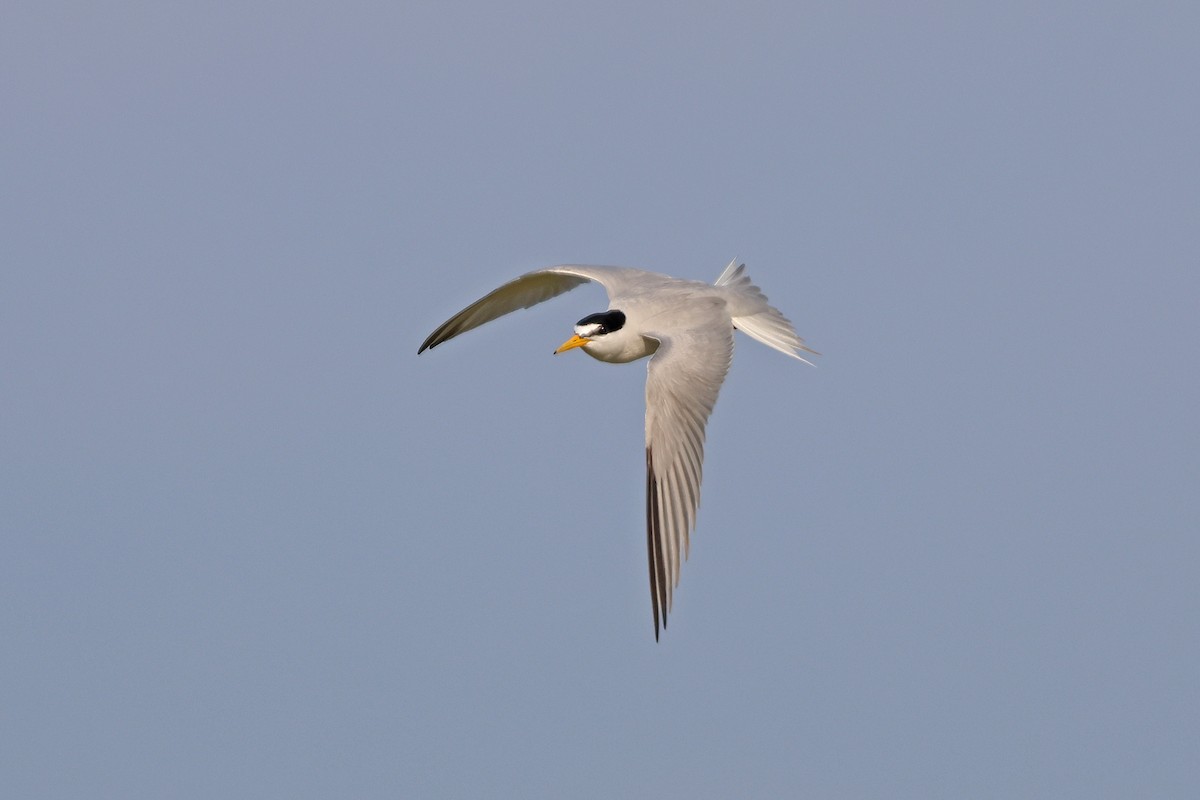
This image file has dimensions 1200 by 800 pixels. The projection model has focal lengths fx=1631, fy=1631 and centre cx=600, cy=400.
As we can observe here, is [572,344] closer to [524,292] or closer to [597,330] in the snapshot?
[597,330]

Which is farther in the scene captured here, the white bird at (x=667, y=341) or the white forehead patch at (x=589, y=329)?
the white forehead patch at (x=589, y=329)

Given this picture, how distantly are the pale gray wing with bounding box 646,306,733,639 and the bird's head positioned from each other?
34 cm

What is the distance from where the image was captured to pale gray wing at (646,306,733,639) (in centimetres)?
913

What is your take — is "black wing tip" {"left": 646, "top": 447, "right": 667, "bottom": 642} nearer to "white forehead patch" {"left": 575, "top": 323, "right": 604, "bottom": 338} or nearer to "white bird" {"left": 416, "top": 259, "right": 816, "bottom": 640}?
"white bird" {"left": 416, "top": 259, "right": 816, "bottom": 640}

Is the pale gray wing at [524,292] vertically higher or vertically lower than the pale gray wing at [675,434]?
higher

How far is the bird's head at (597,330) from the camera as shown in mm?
10914

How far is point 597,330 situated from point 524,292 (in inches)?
87.0

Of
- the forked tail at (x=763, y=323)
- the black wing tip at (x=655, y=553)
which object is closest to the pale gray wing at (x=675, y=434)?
the black wing tip at (x=655, y=553)

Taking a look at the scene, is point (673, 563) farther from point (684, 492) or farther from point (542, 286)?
point (542, 286)

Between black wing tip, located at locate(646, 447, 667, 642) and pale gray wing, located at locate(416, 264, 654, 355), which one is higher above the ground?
pale gray wing, located at locate(416, 264, 654, 355)

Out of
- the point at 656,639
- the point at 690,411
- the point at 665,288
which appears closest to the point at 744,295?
the point at 665,288

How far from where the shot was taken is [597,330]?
1091 centimetres

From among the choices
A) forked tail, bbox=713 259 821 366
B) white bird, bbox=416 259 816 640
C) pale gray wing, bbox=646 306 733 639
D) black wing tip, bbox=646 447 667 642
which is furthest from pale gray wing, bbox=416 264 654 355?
black wing tip, bbox=646 447 667 642

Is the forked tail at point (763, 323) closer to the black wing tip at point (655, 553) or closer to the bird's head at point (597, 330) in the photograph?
the bird's head at point (597, 330)
